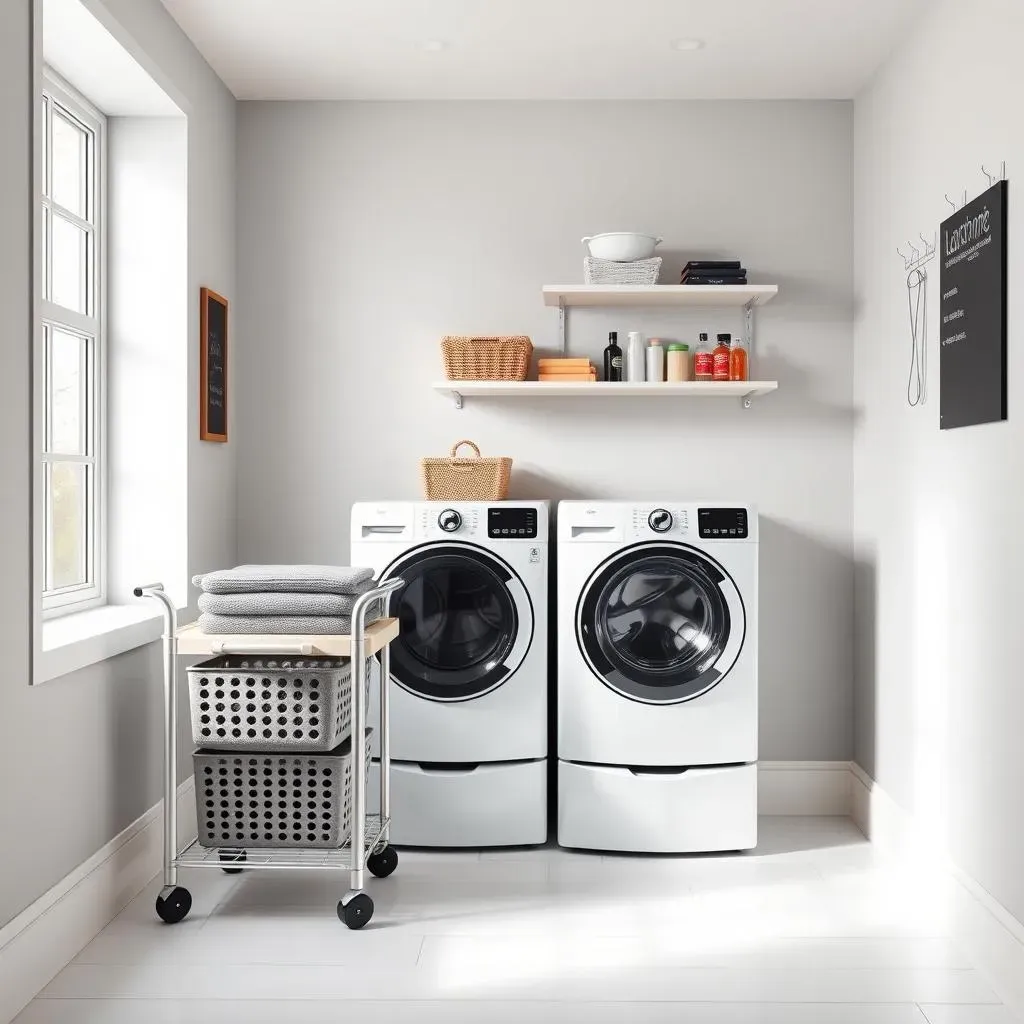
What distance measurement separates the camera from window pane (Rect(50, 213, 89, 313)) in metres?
2.92

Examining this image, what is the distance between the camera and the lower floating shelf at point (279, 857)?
2.60m

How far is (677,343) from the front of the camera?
3572 mm

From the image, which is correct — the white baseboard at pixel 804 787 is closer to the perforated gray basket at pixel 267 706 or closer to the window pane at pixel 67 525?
the perforated gray basket at pixel 267 706

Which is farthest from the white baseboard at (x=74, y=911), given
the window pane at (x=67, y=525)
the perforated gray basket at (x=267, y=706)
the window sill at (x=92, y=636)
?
the window pane at (x=67, y=525)

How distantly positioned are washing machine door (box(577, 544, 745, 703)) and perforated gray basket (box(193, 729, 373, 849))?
0.89 meters

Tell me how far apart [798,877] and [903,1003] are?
795 mm

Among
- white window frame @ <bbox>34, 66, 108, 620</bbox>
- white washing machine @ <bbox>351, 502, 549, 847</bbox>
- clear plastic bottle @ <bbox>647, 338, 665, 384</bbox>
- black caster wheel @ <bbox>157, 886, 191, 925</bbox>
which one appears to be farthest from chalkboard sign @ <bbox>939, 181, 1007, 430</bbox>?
white window frame @ <bbox>34, 66, 108, 620</bbox>

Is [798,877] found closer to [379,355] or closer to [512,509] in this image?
[512,509]

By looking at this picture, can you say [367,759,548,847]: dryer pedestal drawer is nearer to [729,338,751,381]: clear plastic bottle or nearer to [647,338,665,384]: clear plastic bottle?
[647,338,665,384]: clear plastic bottle

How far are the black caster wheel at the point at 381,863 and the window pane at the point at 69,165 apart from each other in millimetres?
2028

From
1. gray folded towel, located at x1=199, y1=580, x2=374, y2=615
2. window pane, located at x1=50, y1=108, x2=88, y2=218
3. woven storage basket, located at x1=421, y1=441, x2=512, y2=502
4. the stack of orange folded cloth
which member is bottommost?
gray folded towel, located at x1=199, y1=580, x2=374, y2=615

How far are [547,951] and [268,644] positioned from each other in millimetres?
977

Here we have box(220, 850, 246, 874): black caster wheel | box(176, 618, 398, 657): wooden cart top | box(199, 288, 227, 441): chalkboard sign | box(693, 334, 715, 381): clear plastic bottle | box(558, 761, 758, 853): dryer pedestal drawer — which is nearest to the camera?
box(176, 618, 398, 657): wooden cart top

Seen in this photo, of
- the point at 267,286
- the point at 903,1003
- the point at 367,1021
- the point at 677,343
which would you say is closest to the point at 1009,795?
the point at 903,1003
